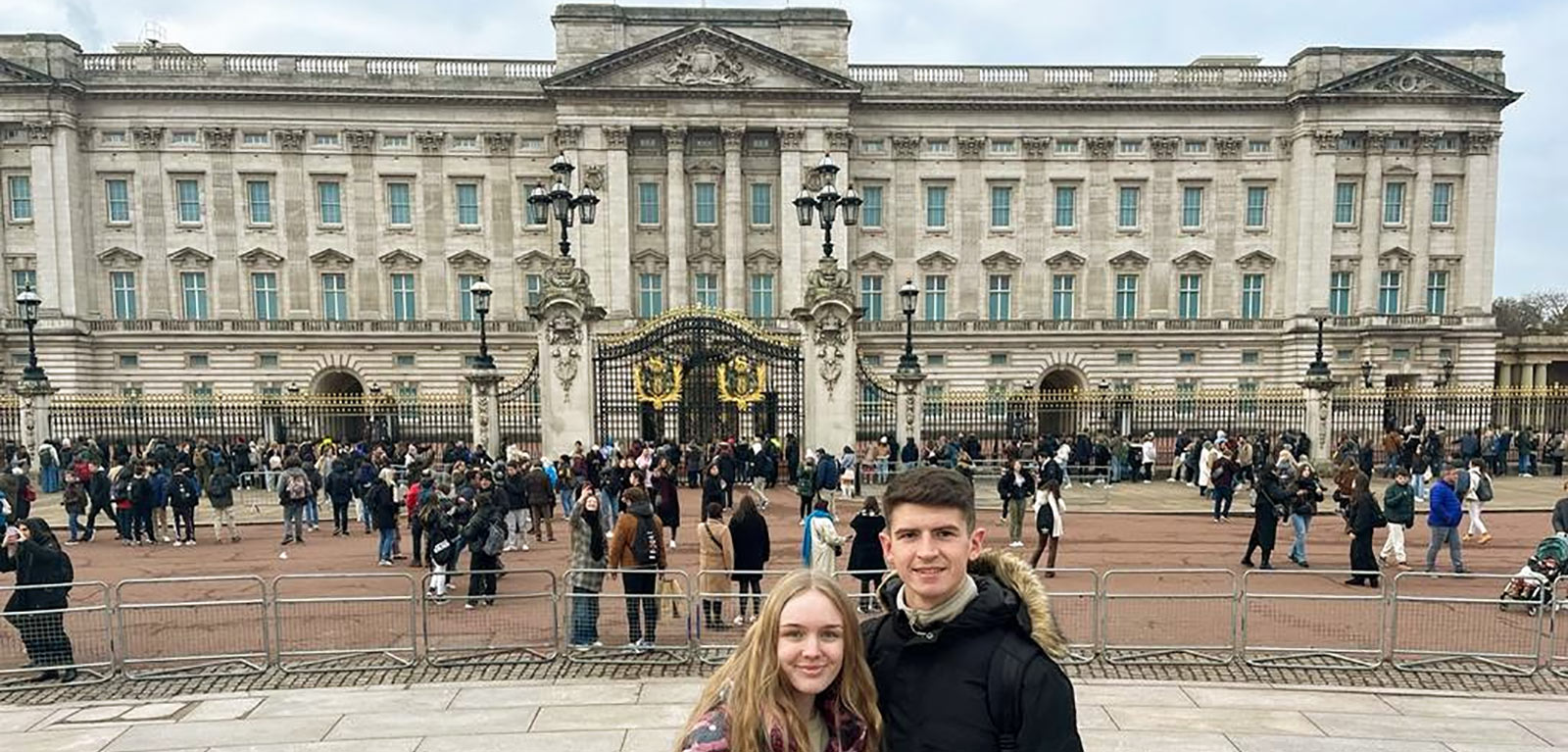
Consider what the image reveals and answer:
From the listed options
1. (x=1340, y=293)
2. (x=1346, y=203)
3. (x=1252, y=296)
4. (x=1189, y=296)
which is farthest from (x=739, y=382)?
(x=1346, y=203)

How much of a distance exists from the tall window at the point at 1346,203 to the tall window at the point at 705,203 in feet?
109

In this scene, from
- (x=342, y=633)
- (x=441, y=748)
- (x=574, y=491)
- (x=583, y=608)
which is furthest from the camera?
(x=574, y=491)

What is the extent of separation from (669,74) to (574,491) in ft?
102

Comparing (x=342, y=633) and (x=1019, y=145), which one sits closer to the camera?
(x=342, y=633)

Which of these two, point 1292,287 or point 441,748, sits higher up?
point 1292,287

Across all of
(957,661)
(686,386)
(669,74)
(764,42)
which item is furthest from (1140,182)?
(957,661)

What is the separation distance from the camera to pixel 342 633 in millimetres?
9430

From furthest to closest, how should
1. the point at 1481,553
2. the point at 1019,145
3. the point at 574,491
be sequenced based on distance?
the point at 1019,145, the point at 574,491, the point at 1481,553

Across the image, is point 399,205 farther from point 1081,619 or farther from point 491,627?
point 1081,619

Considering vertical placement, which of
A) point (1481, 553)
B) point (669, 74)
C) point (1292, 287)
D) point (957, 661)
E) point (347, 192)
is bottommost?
point (1481, 553)

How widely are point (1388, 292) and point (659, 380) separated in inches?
1695

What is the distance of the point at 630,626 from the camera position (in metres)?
8.88

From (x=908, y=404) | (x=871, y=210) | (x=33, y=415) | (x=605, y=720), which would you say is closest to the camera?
(x=605, y=720)

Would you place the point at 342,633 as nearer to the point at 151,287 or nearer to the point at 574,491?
the point at 574,491
